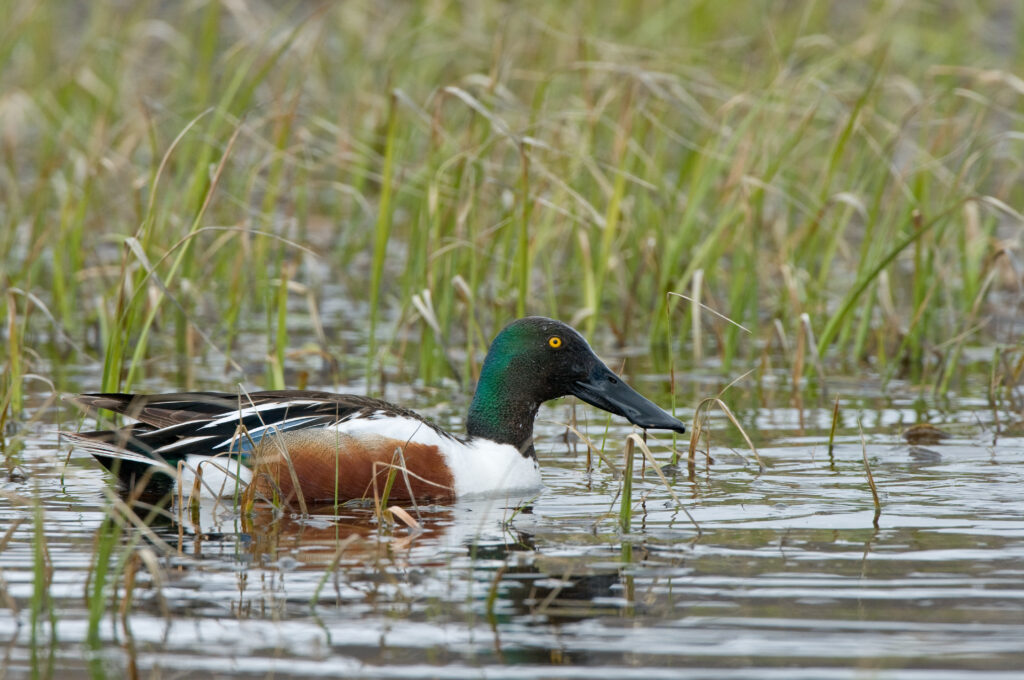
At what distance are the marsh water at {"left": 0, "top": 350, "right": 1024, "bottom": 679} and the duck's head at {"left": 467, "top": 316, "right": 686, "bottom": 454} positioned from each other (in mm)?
299

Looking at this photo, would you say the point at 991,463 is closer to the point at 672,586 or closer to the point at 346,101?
the point at 672,586

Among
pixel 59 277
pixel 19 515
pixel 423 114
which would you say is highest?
pixel 423 114

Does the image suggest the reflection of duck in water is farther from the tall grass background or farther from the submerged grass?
the tall grass background

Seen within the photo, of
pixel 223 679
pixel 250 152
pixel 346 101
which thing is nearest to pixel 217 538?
pixel 223 679

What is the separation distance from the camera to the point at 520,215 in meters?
7.86

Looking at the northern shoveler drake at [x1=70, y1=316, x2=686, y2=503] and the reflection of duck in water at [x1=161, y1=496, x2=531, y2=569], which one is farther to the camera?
the northern shoveler drake at [x1=70, y1=316, x2=686, y2=503]

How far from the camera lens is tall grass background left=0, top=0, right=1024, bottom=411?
24.4 feet

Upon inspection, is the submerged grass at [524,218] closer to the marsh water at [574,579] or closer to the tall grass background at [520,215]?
the tall grass background at [520,215]

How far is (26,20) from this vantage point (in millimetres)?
8492

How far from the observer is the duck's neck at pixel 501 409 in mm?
6395

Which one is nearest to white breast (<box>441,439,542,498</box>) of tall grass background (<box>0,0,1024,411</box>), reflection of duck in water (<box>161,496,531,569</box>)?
reflection of duck in water (<box>161,496,531,569</box>)

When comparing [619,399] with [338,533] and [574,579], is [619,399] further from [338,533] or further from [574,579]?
[574,579]

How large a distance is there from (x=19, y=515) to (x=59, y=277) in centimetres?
340

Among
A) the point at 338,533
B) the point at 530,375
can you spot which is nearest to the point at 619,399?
the point at 530,375
